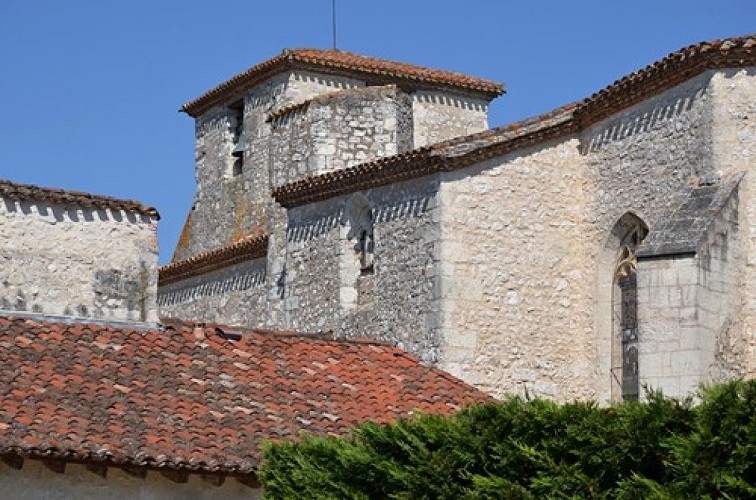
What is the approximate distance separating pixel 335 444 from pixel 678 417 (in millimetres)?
3554

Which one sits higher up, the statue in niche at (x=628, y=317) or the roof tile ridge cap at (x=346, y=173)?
the roof tile ridge cap at (x=346, y=173)

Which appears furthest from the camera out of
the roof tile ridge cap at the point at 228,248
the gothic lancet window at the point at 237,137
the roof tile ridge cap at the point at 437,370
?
the gothic lancet window at the point at 237,137

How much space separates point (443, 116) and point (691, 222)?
11.6m

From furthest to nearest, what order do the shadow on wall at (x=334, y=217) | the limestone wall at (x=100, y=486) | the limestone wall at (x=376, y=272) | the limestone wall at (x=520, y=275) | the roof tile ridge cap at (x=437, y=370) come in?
the shadow on wall at (x=334, y=217) < the limestone wall at (x=376, y=272) < the limestone wall at (x=520, y=275) < the roof tile ridge cap at (x=437, y=370) < the limestone wall at (x=100, y=486)

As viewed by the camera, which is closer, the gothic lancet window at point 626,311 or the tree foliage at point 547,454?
the tree foliage at point 547,454

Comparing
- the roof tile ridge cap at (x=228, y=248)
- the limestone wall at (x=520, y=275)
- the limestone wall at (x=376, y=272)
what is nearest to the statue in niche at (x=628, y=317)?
the limestone wall at (x=520, y=275)

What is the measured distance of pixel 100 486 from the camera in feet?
48.0

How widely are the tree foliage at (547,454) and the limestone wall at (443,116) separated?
1610 cm

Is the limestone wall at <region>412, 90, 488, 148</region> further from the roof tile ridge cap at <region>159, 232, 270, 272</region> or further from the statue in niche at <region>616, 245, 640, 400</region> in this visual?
the statue in niche at <region>616, 245, 640, 400</region>

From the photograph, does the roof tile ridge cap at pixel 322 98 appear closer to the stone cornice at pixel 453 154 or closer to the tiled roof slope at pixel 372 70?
the tiled roof slope at pixel 372 70

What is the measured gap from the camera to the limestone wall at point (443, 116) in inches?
1145

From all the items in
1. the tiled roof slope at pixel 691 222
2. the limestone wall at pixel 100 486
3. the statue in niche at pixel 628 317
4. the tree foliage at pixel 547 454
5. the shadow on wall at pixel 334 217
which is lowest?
the limestone wall at pixel 100 486

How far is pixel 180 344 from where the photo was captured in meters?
17.5

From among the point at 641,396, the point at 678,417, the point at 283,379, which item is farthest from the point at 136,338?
the point at 678,417
